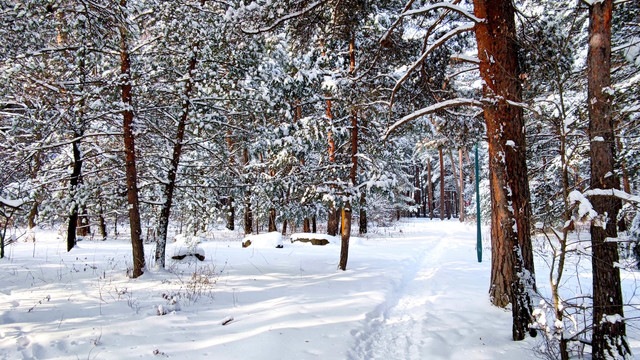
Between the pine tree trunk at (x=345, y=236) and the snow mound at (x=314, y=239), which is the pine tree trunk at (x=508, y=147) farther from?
the snow mound at (x=314, y=239)

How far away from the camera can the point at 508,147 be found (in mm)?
4309

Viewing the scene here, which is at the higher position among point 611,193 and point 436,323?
point 611,193

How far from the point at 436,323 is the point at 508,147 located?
2.92 meters

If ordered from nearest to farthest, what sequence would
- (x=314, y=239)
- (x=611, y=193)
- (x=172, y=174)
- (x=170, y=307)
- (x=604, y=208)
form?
(x=611, y=193) < (x=604, y=208) < (x=170, y=307) < (x=172, y=174) < (x=314, y=239)

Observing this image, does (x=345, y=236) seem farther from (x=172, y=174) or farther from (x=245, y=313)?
(x=172, y=174)

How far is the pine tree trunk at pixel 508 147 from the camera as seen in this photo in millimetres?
4133

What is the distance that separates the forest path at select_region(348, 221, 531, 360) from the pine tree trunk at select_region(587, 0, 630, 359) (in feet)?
3.18

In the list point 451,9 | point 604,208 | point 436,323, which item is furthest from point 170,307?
point 451,9

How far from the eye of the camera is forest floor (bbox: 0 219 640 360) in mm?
3826

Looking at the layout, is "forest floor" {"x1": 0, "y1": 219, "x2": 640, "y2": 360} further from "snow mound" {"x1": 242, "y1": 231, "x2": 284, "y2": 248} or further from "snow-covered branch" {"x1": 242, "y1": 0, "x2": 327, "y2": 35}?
"snow-covered branch" {"x1": 242, "y1": 0, "x2": 327, "y2": 35}

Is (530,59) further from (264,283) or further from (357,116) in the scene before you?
(264,283)

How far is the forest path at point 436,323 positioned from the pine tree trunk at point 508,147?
0.62 metres

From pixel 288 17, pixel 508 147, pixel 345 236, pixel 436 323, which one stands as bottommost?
pixel 436 323

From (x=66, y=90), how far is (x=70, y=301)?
13.4ft
